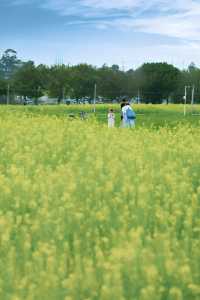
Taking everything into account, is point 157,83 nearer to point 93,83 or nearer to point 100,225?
point 93,83

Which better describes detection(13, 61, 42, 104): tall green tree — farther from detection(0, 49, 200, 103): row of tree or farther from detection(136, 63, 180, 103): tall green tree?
detection(136, 63, 180, 103): tall green tree

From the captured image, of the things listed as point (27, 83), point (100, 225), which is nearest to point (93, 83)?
point (27, 83)

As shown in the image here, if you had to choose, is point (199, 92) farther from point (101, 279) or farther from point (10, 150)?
point (101, 279)

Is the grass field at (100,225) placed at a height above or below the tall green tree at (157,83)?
below

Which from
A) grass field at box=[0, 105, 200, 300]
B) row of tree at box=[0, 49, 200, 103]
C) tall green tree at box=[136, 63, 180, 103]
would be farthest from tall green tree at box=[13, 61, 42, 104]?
grass field at box=[0, 105, 200, 300]

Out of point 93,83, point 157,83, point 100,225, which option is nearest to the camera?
point 100,225

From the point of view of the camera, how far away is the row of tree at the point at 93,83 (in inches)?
2955

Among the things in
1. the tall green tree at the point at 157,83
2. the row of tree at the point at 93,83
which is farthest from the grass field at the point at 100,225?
the tall green tree at the point at 157,83

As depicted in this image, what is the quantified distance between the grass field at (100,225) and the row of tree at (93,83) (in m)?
63.4

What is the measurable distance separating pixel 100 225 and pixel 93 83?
69112 mm

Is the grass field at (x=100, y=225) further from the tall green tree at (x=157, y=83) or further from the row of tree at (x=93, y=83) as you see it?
the tall green tree at (x=157, y=83)

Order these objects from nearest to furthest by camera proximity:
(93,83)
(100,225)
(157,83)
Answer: (100,225) → (93,83) → (157,83)

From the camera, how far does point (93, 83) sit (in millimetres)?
74500

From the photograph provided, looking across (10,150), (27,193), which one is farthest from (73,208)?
(10,150)
